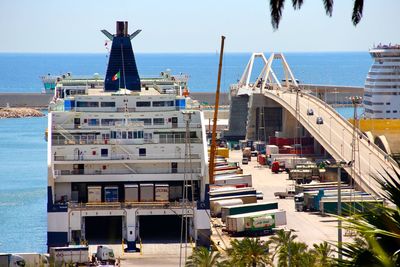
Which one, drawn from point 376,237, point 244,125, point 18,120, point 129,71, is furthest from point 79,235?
point 18,120

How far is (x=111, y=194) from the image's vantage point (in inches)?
1697

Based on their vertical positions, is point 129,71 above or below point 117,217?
above

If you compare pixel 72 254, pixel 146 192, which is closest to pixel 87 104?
pixel 146 192

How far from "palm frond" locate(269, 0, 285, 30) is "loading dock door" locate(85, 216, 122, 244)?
30188mm

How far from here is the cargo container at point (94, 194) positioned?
Answer: 140 ft

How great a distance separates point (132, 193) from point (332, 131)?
3602 centimetres

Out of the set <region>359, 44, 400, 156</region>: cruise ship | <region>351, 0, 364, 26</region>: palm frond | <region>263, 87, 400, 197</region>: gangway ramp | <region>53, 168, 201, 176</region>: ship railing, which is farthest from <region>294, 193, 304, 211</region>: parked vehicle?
<region>359, 44, 400, 156</region>: cruise ship

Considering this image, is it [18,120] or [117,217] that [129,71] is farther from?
[18,120]

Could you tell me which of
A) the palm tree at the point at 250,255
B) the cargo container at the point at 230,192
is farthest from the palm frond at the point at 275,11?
the cargo container at the point at 230,192

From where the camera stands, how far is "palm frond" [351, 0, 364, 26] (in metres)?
13.1

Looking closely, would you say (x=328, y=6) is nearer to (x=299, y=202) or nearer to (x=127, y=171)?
(x=127, y=171)

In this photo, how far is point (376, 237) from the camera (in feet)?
42.4

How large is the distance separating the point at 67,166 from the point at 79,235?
3.17 meters

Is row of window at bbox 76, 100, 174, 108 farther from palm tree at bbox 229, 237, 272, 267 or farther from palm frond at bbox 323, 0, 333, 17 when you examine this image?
palm frond at bbox 323, 0, 333, 17
